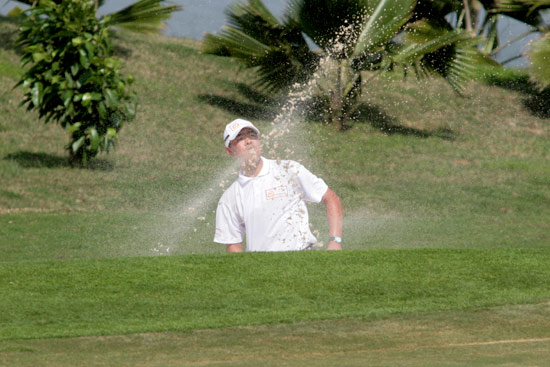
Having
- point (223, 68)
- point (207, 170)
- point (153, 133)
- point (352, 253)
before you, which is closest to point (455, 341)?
point (352, 253)

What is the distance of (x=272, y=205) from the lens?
614 centimetres

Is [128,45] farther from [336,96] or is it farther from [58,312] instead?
[58,312]

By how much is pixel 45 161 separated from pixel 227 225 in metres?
11.3

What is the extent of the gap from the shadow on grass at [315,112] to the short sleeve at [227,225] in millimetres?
16090

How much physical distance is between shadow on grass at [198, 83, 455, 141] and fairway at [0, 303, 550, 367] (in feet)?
57.9

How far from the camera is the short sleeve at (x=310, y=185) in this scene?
20.4ft

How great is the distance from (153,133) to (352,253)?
14376 millimetres

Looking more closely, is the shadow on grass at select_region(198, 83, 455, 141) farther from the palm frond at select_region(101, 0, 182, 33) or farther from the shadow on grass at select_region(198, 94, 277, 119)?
the palm frond at select_region(101, 0, 182, 33)

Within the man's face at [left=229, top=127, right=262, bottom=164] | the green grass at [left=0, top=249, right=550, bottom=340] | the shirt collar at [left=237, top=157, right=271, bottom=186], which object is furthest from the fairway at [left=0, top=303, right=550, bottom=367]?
the man's face at [left=229, top=127, right=262, bottom=164]

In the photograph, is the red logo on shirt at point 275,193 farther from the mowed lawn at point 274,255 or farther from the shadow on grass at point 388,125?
the shadow on grass at point 388,125

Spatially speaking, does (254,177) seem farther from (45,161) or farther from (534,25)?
(534,25)

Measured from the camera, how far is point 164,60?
85.0 feet

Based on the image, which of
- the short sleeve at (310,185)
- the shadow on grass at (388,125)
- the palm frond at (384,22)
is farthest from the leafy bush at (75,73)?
the short sleeve at (310,185)

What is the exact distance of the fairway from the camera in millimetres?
3703
